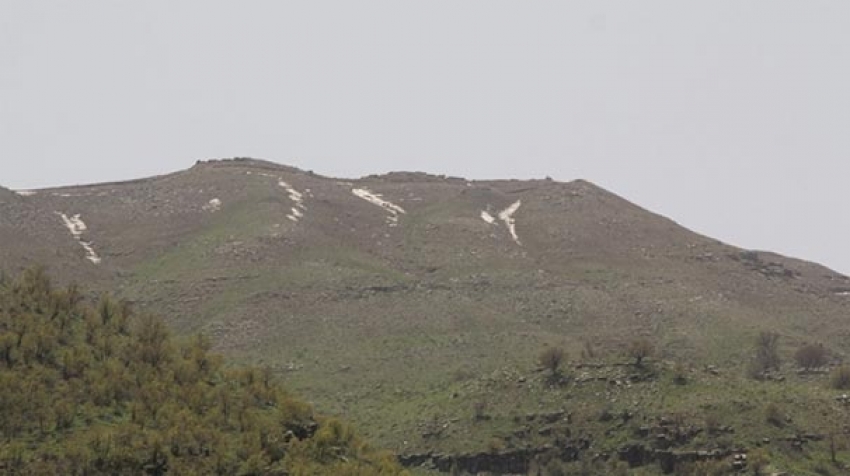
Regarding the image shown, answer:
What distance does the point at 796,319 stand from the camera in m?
70.1

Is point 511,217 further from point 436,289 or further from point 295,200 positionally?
point 436,289

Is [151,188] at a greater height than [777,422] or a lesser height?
greater

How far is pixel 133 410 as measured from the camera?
82.7 feet

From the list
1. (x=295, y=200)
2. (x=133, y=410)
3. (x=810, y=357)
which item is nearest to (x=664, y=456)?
(x=810, y=357)

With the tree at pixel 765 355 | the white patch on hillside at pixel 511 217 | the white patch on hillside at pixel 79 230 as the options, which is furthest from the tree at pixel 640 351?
the white patch on hillside at pixel 79 230

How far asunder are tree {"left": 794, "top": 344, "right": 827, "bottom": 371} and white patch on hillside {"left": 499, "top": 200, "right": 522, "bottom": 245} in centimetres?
3185

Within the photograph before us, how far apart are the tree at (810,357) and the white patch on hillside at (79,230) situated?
1969 inches

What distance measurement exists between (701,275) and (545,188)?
33.2 metres

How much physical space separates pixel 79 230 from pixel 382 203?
29.7 metres

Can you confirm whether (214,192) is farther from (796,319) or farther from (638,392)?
(638,392)

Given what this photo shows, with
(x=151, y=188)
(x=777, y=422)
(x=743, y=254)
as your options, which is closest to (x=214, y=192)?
(x=151, y=188)

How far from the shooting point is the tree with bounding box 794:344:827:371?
2243 inches

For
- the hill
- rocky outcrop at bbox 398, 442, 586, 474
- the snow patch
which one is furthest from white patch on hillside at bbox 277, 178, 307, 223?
rocky outcrop at bbox 398, 442, 586, 474

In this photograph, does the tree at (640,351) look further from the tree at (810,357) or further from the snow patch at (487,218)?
the snow patch at (487,218)
